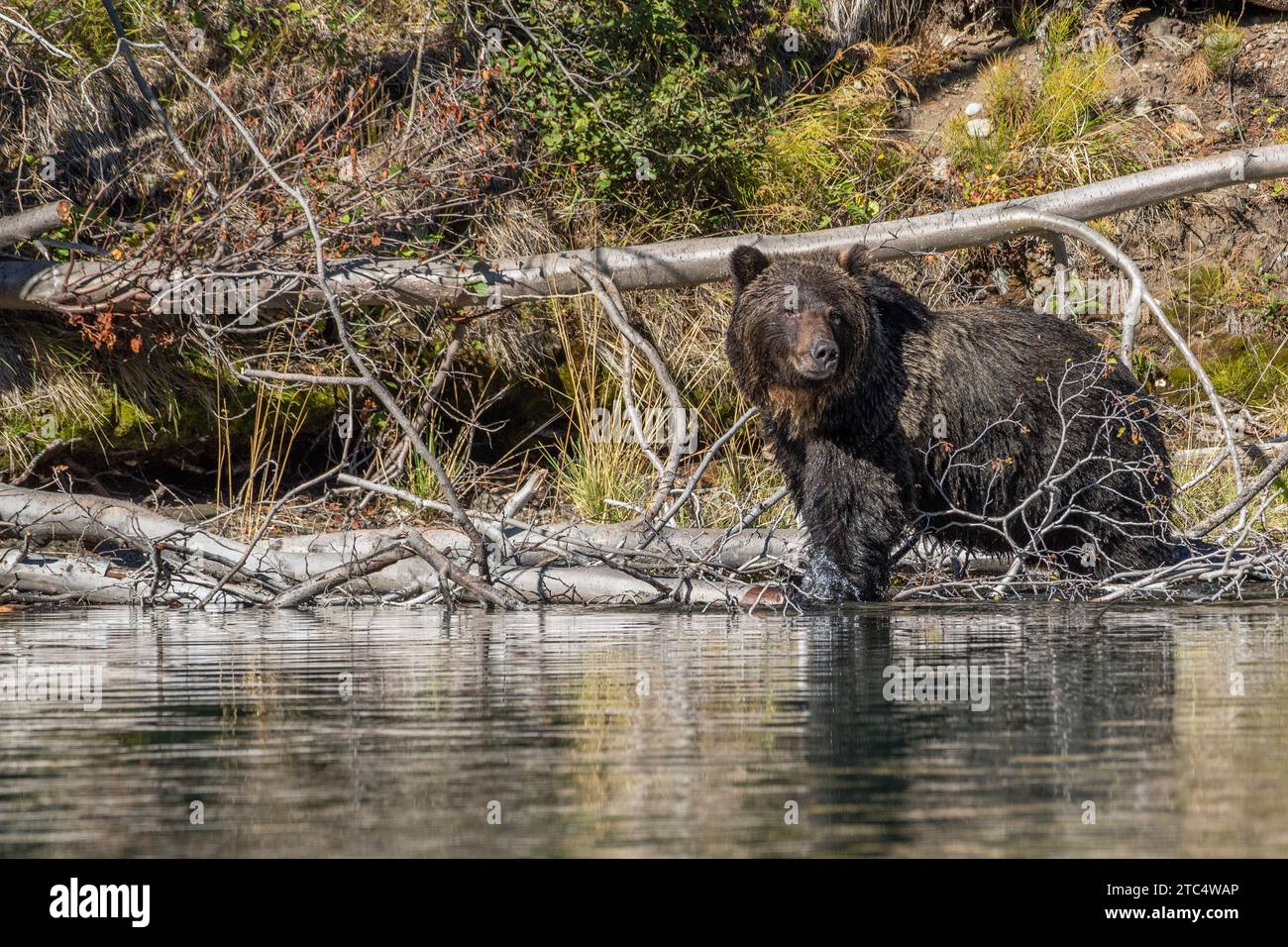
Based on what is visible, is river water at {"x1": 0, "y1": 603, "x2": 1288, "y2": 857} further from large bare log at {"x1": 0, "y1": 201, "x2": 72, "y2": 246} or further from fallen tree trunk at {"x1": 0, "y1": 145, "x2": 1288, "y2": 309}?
fallen tree trunk at {"x1": 0, "y1": 145, "x2": 1288, "y2": 309}

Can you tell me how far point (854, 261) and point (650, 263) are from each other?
2178 millimetres

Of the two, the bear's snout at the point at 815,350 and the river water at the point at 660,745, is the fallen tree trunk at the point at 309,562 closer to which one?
the bear's snout at the point at 815,350

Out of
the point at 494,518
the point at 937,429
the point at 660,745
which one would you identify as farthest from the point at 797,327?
the point at 660,745

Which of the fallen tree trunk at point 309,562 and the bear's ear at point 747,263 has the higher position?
the bear's ear at point 747,263

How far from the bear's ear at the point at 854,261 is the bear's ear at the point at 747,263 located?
418 mm

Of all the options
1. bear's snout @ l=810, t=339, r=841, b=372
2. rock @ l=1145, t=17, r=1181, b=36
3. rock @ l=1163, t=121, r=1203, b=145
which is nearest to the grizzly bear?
bear's snout @ l=810, t=339, r=841, b=372

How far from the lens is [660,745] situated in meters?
3.53

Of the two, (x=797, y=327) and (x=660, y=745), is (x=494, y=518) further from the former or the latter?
(x=660, y=745)

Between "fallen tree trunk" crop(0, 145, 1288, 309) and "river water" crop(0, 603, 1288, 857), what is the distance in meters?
3.83

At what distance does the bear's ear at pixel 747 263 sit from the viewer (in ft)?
26.1

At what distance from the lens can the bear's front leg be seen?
7508mm

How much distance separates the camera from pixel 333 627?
6.95 metres

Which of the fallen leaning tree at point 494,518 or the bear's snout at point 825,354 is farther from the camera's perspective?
the fallen leaning tree at point 494,518

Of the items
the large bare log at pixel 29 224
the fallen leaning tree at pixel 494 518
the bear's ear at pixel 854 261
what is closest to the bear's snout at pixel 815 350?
the bear's ear at pixel 854 261
